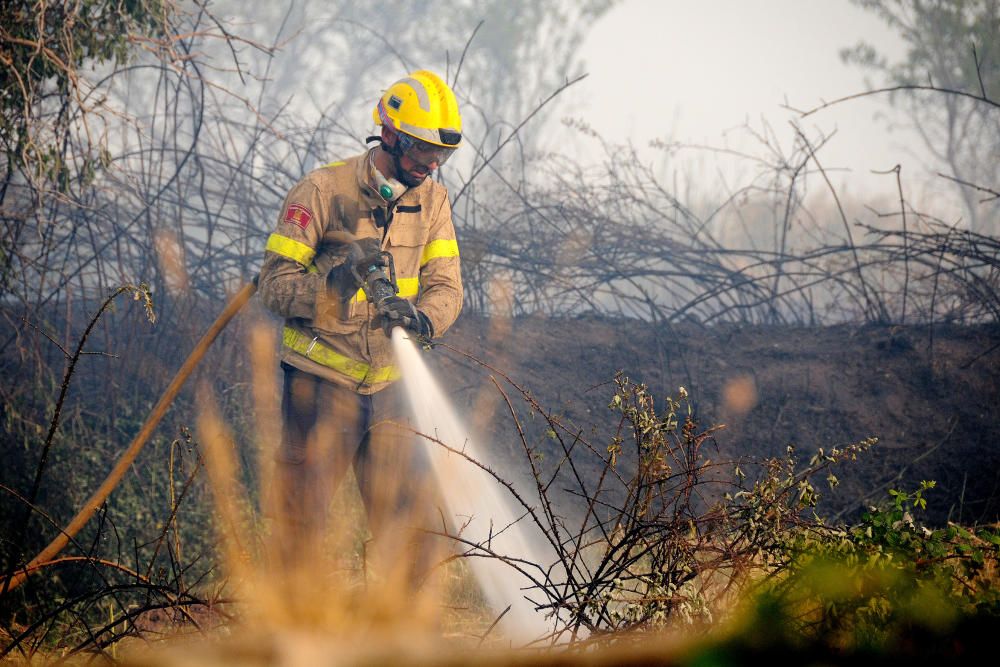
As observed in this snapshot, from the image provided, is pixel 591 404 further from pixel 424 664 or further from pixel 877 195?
pixel 877 195

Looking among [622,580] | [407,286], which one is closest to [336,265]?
[407,286]

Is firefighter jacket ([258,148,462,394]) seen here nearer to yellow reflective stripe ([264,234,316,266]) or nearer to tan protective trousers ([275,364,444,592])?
yellow reflective stripe ([264,234,316,266])

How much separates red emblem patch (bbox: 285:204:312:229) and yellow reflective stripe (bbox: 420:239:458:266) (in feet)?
1.95

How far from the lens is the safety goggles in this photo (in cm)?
335

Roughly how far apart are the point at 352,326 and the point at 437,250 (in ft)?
1.88

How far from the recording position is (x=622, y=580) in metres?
2.47

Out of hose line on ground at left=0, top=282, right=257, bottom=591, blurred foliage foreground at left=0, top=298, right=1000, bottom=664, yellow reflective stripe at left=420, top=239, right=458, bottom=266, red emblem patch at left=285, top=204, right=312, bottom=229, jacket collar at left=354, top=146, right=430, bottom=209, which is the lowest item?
blurred foliage foreground at left=0, top=298, right=1000, bottom=664

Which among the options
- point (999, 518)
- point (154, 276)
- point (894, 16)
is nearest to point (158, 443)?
point (154, 276)

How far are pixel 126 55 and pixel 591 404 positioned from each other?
3784 millimetres

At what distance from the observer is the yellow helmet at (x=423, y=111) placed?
11.0 ft

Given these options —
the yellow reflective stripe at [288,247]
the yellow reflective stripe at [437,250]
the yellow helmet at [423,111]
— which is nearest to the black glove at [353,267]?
the yellow reflective stripe at [288,247]

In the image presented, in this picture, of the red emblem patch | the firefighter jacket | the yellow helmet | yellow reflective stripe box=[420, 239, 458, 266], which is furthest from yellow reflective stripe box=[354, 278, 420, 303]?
the yellow helmet

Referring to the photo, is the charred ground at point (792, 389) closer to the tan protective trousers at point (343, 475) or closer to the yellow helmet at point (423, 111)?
the tan protective trousers at point (343, 475)

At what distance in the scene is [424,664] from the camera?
2.26ft
